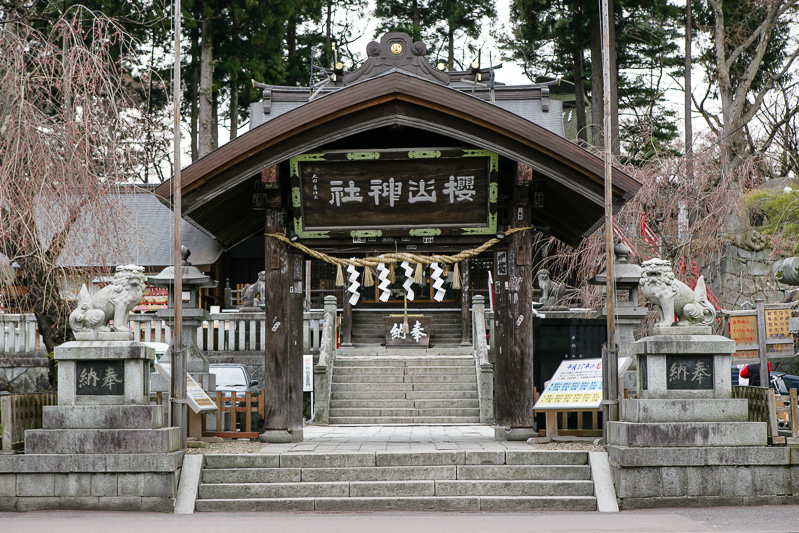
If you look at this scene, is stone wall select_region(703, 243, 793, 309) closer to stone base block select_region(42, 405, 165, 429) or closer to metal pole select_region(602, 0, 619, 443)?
metal pole select_region(602, 0, 619, 443)

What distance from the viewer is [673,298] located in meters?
→ 10.2

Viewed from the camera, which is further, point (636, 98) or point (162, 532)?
point (636, 98)

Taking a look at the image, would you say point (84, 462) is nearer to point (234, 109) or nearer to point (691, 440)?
point (691, 440)

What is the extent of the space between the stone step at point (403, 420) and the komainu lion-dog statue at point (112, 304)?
8941 mm

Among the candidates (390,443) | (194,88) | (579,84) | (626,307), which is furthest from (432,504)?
(579,84)

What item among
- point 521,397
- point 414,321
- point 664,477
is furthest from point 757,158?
point 664,477

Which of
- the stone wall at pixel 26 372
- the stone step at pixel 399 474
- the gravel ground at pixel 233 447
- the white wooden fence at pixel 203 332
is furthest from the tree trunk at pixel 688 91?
the stone wall at pixel 26 372

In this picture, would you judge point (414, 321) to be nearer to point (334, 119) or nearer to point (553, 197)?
point (553, 197)

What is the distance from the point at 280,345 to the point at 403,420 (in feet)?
23.0

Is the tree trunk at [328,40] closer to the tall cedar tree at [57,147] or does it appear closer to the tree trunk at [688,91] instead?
the tree trunk at [688,91]

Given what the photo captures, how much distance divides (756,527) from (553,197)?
6128 millimetres

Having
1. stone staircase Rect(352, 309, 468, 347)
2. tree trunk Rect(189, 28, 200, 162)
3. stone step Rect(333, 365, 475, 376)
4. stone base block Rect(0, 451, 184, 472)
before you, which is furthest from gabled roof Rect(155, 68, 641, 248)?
tree trunk Rect(189, 28, 200, 162)

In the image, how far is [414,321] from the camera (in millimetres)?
24000

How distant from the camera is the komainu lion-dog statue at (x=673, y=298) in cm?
1015
